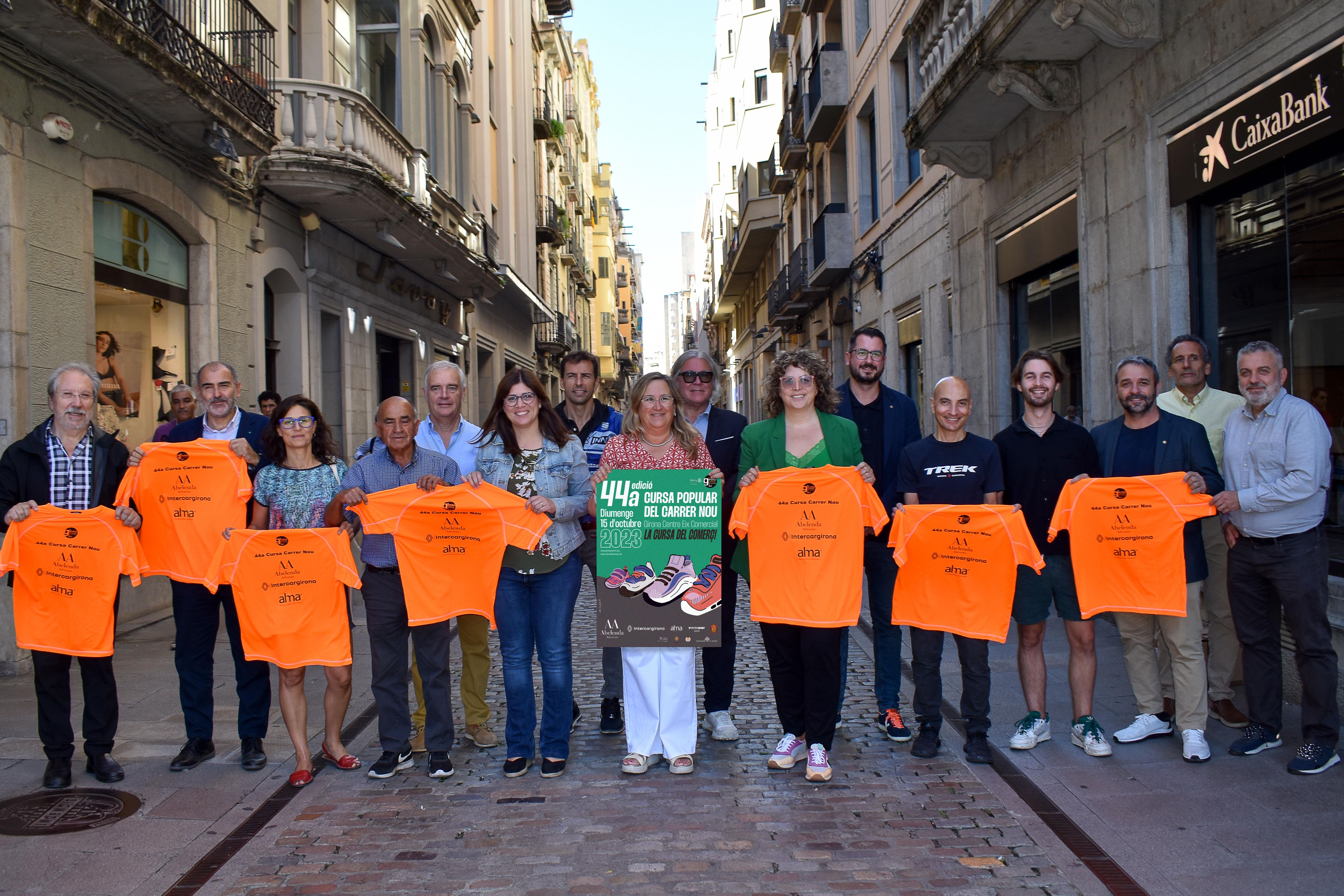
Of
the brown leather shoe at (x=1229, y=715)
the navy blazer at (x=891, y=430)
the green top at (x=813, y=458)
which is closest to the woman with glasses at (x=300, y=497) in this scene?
the green top at (x=813, y=458)

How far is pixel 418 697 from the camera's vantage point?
18.7 feet

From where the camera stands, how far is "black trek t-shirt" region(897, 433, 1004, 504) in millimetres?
5195

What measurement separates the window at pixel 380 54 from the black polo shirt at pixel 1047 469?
44.5ft

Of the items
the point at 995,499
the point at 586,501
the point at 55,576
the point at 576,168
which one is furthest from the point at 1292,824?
the point at 576,168

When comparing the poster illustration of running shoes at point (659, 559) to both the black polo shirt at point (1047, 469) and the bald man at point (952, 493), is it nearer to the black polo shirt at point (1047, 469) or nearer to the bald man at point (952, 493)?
the bald man at point (952, 493)

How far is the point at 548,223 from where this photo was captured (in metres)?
34.7

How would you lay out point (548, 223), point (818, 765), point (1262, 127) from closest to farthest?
point (818, 765), point (1262, 127), point (548, 223)

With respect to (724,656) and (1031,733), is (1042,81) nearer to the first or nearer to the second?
(1031,733)

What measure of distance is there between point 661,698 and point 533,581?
0.90 metres

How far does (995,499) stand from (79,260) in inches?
305

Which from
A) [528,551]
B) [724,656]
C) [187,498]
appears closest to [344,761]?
[528,551]

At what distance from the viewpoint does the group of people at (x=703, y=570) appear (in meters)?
5.01

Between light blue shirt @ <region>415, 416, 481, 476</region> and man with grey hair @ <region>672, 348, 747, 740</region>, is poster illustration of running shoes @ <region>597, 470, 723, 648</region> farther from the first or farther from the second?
light blue shirt @ <region>415, 416, 481, 476</region>

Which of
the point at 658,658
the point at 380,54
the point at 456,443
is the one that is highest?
the point at 380,54
